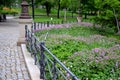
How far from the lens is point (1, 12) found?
38688mm

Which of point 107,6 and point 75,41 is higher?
point 107,6

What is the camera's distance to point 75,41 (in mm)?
11734

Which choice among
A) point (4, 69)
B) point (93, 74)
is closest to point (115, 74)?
point (93, 74)

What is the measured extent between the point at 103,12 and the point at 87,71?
10.5 m

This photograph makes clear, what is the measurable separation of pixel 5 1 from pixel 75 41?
2546 centimetres

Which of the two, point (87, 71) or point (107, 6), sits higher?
point (107, 6)

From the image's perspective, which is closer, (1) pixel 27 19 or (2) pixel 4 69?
(2) pixel 4 69

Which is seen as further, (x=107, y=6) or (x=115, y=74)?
(x=107, y=6)

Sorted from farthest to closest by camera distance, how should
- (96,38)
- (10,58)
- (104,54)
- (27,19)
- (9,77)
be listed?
(27,19) < (96,38) < (10,58) < (104,54) < (9,77)

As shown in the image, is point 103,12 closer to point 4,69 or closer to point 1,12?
point 4,69

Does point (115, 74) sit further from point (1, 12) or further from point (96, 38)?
point (1, 12)

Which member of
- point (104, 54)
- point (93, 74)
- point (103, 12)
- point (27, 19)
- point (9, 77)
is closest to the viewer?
point (93, 74)

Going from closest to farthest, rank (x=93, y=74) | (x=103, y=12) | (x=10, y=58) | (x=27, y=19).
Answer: (x=93, y=74)
(x=10, y=58)
(x=27, y=19)
(x=103, y=12)

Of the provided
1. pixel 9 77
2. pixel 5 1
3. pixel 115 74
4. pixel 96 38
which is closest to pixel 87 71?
pixel 115 74
